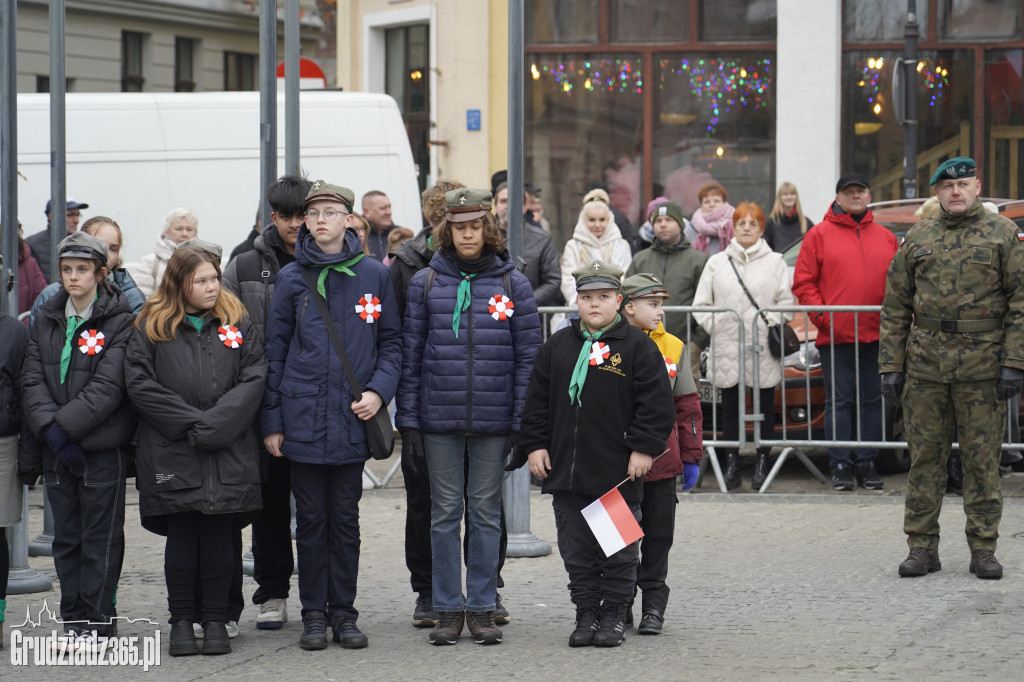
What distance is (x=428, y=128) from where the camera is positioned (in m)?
21.0

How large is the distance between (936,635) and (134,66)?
2611 cm

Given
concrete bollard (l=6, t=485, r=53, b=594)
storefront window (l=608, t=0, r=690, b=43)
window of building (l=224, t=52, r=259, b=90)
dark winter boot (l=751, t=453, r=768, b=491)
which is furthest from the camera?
window of building (l=224, t=52, r=259, b=90)

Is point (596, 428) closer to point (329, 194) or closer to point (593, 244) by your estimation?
point (329, 194)

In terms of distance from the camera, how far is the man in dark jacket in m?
7.33

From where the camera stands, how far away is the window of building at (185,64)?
31.2 metres

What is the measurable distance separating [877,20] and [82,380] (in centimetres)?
1394

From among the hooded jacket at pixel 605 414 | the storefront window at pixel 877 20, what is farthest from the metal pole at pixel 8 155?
the storefront window at pixel 877 20

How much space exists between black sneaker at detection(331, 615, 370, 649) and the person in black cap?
4.78 meters

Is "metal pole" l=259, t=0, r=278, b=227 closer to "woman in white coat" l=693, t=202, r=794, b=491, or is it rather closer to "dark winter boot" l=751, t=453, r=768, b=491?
"woman in white coat" l=693, t=202, r=794, b=491

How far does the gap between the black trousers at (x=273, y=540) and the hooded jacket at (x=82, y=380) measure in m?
0.75

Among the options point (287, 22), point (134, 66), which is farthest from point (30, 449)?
point (134, 66)

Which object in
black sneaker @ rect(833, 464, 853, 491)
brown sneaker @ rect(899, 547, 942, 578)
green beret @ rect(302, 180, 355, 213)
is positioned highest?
green beret @ rect(302, 180, 355, 213)

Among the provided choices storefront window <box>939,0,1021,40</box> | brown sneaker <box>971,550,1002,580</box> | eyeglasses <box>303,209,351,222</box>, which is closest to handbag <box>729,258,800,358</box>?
brown sneaker <box>971,550,1002,580</box>

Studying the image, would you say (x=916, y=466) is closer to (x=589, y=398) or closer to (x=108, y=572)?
(x=589, y=398)
